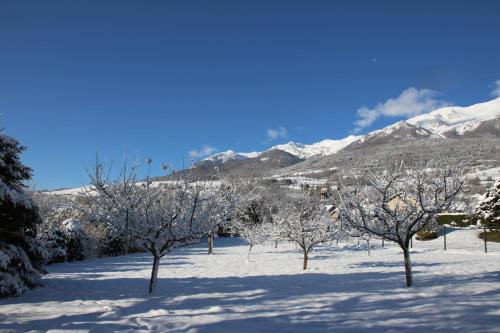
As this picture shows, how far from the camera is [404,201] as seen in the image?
40.1 feet

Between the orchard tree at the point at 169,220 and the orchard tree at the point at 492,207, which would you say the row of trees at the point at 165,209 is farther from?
the orchard tree at the point at 492,207

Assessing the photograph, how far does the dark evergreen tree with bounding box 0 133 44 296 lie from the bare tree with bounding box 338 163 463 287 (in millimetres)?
9255

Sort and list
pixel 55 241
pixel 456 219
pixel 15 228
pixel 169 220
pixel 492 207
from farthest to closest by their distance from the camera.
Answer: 1. pixel 456 219
2. pixel 492 207
3. pixel 55 241
4. pixel 169 220
5. pixel 15 228

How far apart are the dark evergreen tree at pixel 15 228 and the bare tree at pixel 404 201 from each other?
9255 mm

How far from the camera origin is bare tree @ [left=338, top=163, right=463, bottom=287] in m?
11.6

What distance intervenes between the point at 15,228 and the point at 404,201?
1154 centimetres

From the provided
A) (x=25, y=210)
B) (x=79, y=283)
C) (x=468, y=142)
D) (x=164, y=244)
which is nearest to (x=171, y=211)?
(x=164, y=244)

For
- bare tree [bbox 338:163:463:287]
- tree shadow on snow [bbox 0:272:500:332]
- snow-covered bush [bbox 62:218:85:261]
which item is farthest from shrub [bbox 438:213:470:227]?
snow-covered bush [bbox 62:218:85:261]

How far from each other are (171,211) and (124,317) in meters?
3.76

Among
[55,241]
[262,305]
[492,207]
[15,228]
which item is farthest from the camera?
[492,207]

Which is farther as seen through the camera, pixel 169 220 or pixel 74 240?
pixel 74 240

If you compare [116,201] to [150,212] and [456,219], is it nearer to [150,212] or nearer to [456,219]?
[150,212]

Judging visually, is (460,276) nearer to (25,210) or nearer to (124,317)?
(124,317)

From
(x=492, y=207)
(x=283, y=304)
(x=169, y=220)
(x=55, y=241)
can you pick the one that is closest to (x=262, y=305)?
(x=283, y=304)
